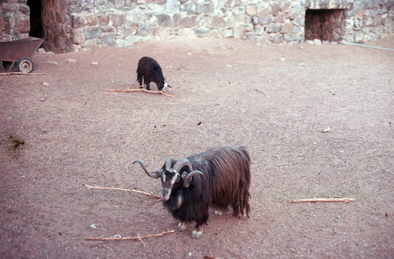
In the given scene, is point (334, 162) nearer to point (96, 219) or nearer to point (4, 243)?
point (96, 219)

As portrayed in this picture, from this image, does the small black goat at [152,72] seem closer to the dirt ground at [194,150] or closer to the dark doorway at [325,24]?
the dirt ground at [194,150]

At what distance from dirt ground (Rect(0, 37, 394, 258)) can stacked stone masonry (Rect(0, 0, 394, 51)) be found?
0.78 metres

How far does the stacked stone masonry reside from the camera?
35.0 feet

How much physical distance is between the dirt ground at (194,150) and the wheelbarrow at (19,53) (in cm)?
33

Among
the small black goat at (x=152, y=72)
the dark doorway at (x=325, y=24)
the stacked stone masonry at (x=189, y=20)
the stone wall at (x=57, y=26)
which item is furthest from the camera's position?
the dark doorway at (x=325, y=24)

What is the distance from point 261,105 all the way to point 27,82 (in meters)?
4.39

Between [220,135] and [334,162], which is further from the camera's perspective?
[220,135]

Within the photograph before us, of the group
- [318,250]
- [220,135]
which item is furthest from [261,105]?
[318,250]

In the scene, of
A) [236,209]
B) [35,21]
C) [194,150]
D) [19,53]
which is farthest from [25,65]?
[236,209]

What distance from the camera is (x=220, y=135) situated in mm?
6453

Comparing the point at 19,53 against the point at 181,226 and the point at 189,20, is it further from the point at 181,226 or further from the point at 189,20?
the point at 181,226

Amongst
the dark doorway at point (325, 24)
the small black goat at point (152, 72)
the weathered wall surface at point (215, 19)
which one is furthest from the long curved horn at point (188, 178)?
the dark doorway at point (325, 24)

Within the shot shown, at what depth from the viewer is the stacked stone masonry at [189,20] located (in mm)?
10672

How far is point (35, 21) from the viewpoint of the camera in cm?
1395
